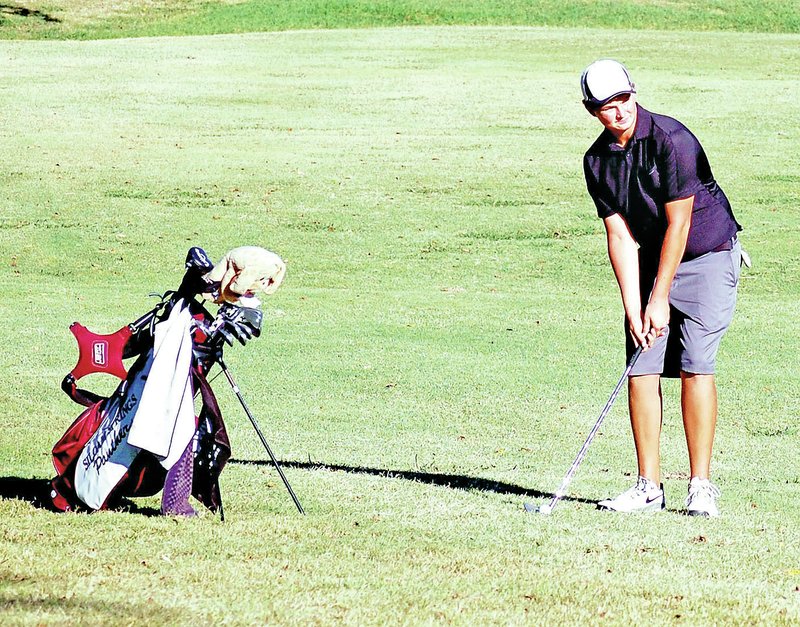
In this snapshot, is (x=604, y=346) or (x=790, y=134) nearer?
(x=604, y=346)

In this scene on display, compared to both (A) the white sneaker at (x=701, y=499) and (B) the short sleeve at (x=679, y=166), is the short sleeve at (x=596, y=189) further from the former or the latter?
(A) the white sneaker at (x=701, y=499)

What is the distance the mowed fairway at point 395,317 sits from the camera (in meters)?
4.79

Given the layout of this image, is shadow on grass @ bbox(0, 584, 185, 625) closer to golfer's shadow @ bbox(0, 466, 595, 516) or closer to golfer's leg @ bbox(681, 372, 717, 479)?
golfer's shadow @ bbox(0, 466, 595, 516)

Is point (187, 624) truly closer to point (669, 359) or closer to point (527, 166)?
point (669, 359)

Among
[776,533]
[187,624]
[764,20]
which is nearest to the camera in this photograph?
[187,624]

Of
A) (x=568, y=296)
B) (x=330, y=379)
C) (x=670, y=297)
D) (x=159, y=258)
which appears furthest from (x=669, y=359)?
(x=159, y=258)

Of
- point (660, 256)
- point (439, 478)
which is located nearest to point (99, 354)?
point (439, 478)

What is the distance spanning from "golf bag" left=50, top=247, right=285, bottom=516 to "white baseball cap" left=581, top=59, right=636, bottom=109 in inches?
65.1

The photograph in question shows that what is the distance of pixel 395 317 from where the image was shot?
548 inches

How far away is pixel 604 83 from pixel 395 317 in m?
8.08

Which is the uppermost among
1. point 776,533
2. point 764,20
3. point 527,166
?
point 764,20

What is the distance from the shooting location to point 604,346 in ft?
41.3

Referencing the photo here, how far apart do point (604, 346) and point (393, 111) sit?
15.3 m

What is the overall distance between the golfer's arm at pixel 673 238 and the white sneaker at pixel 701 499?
1.00 meters
